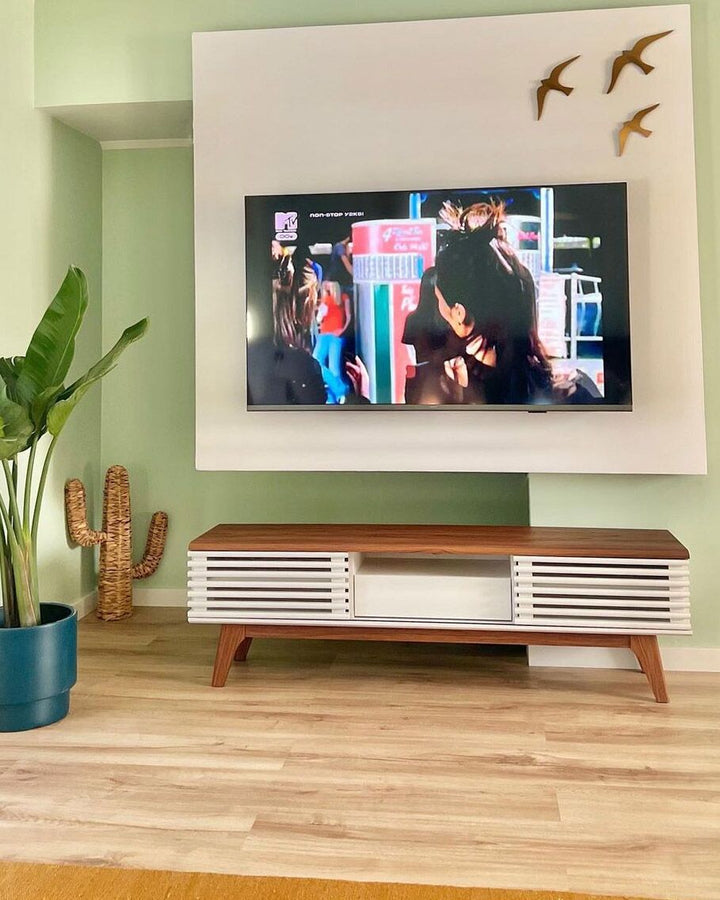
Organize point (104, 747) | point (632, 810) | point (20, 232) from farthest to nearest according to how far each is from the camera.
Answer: point (20, 232)
point (104, 747)
point (632, 810)

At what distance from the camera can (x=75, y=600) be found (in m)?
3.92

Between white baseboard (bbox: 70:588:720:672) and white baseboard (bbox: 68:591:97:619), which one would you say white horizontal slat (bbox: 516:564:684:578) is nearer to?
white baseboard (bbox: 70:588:720:672)

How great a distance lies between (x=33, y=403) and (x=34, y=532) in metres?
0.42

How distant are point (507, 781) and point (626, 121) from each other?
2301 mm

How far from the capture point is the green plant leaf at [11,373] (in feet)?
8.64

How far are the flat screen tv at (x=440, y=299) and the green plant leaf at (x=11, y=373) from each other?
0.89 m

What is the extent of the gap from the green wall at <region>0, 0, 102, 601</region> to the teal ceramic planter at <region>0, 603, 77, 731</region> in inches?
42.9

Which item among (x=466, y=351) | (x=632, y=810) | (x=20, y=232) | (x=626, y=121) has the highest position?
(x=626, y=121)

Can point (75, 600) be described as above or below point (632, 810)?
above

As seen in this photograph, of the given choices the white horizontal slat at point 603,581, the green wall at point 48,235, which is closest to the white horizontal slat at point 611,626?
the white horizontal slat at point 603,581

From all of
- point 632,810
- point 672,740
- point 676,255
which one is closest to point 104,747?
point 632,810

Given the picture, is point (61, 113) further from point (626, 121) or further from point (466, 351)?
point (626, 121)

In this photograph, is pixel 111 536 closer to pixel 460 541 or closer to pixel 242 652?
pixel 242 652

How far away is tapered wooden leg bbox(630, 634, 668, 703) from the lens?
2.81m
